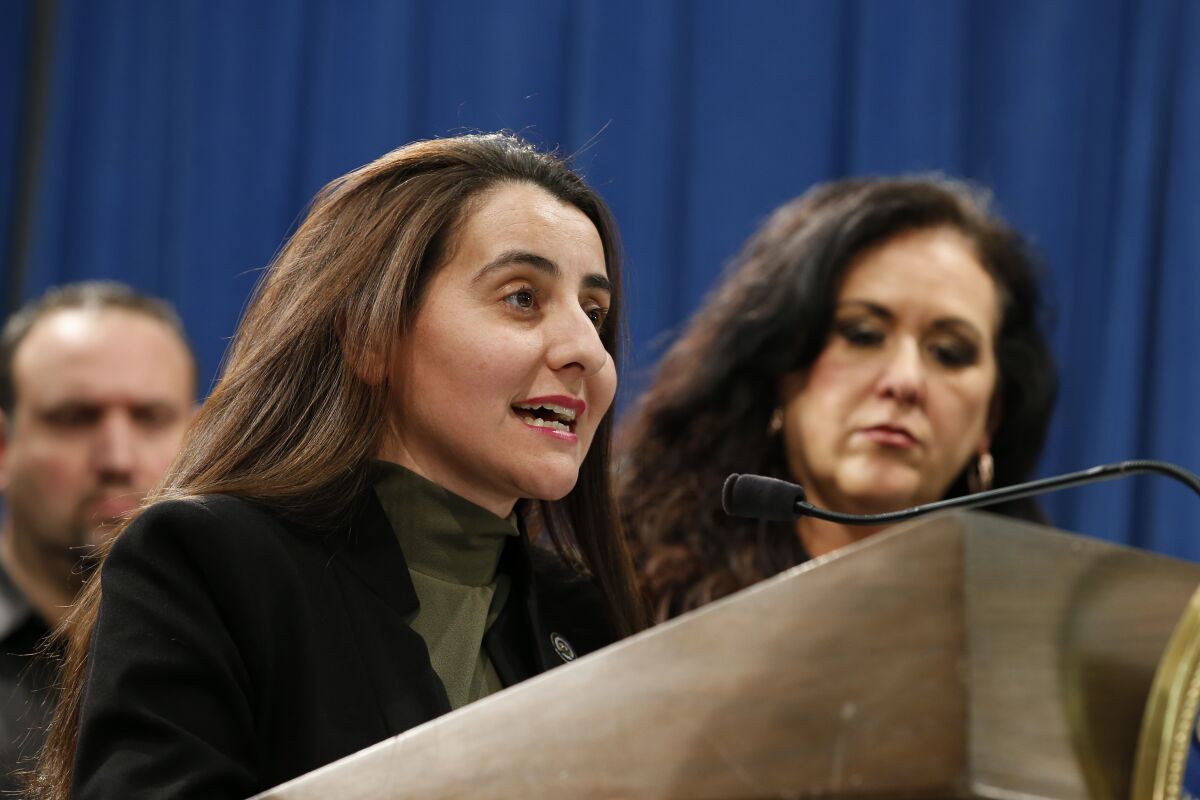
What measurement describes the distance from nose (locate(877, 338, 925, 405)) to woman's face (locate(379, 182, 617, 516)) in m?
1.03

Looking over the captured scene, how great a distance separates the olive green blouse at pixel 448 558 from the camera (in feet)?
5.48

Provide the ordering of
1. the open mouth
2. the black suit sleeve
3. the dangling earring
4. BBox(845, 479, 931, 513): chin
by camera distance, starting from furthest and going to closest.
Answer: the dangling earring < BBox(845, 479, 931, 513): chin < the open mouth < the black suit sleeve

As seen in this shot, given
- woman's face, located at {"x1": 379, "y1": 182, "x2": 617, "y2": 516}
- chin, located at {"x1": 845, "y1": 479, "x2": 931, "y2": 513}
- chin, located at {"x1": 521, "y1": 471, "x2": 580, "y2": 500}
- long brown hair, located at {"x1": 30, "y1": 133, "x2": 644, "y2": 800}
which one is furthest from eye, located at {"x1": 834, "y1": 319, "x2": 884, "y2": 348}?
chin, located at {"x1": 521, "y1": 471, "x2": 580, "y2": 500}

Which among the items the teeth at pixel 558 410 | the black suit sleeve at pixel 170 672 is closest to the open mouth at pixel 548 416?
the teeth at pixel 558 410

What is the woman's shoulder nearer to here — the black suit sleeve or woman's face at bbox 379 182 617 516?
the black suit sleeve

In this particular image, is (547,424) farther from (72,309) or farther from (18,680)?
(72,309)

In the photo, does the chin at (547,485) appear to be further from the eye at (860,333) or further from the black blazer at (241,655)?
the eye at (860,333)

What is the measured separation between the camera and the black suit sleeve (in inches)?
52.3

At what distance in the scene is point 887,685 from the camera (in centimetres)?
93

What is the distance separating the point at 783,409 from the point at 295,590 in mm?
1513

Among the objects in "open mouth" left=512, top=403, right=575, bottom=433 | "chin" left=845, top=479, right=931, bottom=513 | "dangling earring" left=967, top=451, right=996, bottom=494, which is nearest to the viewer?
"open mouth" left=512, top=403, right=575, bottom=433

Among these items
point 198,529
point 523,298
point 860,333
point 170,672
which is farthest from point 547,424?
point 860,333

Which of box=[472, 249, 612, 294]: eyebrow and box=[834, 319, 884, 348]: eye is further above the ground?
box=[472, 249, 612, 294]: eyebrow

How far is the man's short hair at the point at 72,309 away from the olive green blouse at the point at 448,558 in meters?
1.54
